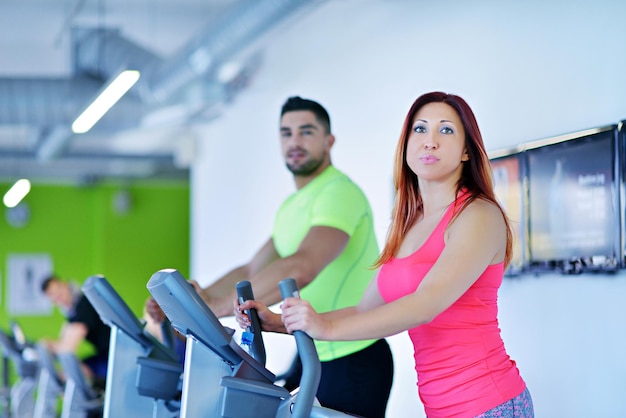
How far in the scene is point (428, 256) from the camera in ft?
6.60

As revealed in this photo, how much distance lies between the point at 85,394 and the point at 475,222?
153 inches

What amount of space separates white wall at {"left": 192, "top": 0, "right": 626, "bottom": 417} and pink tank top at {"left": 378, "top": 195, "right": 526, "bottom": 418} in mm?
1712

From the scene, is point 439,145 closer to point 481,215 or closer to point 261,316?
point 481,215

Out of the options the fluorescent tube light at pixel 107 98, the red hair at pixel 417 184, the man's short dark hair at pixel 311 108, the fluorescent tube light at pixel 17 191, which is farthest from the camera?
the fluorescent tube light at pixel 17 191

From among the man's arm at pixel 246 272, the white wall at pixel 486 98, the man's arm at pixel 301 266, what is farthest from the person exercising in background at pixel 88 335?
the man's arm at pixel 301 266

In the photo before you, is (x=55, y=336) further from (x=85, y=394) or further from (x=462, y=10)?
(x=462, y=10)

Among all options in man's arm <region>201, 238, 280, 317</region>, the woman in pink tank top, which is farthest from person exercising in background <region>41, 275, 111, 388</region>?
the woman in pink tank top

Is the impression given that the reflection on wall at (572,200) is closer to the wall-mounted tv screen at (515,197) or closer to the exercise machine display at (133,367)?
the wall-mounted tv screen at (515,197)

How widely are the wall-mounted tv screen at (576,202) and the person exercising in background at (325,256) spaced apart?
104cm

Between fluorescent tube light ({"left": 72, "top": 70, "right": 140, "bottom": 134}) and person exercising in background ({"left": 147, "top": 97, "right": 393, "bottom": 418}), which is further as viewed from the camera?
fluorescent tube light ({"left": 72, "top": 70, "right": 140, "bottom": 134})

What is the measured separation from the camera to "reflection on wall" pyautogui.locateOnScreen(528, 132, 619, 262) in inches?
141

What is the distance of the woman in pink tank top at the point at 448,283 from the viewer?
1.83 m

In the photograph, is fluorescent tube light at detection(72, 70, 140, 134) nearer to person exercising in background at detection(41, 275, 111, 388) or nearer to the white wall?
person exercising in background at detection(41, 275, 111, 388)

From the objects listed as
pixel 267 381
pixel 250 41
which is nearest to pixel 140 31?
pixel 250 41
